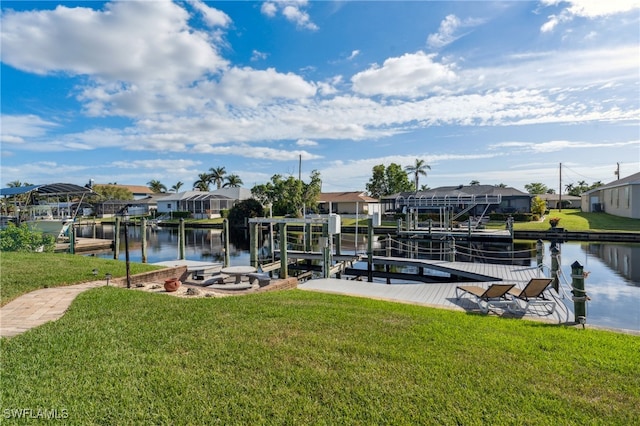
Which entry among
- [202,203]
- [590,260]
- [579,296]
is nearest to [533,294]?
[579,296]

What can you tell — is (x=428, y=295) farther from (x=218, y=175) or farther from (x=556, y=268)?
(x=218, y=175)

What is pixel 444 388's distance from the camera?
337cm

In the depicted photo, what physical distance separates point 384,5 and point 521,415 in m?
11.5

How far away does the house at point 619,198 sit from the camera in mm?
30047

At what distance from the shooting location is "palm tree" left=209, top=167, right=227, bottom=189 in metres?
75.6

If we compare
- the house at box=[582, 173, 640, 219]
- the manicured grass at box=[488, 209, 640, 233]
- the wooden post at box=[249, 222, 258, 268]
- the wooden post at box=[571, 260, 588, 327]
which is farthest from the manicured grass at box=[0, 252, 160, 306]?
the house at box=[582, 173, 640, 219]

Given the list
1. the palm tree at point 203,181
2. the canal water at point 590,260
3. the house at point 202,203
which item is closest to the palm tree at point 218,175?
the palm tree at point 203,181

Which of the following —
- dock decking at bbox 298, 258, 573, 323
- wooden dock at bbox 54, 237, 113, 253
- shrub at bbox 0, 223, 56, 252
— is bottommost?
wooden dock at bbox 54, 237, 113, 253

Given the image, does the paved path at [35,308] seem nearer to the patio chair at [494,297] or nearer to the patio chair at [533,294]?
the patio chair at [494,297]

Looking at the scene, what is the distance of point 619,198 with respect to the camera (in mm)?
33500

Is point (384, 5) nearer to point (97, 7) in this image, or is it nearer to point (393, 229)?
point (97, 7)

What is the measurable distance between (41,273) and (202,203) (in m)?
45.2

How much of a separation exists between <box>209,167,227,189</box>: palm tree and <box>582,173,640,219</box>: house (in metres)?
63.2

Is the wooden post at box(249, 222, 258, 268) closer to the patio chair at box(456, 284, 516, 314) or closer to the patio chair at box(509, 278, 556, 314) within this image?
the patio chair at box(456, 284, 516, 314)
